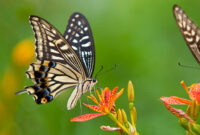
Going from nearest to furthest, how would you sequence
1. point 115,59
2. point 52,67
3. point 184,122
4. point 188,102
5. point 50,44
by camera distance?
point 184,122 < point 188,102 < point 50,44 < point 52,67 < point 115,59

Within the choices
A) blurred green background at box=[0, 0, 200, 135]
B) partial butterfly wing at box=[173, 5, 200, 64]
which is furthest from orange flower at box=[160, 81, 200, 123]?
blurred green background at box=[0, 0, 200, 135]

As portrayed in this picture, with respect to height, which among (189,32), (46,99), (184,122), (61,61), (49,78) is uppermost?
(189,32)

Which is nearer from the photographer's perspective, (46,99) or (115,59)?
(46,99)

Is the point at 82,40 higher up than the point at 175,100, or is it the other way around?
the point at 82,40

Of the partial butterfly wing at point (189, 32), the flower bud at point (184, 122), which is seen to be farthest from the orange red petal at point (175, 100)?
the partial butterfly wing at point (189, 32)

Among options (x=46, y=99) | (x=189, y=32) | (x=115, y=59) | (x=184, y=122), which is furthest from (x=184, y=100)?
(x=115, y=59)

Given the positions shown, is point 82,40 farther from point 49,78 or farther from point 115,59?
point 115,59

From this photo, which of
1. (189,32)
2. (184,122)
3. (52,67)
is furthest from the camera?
(52,67)
